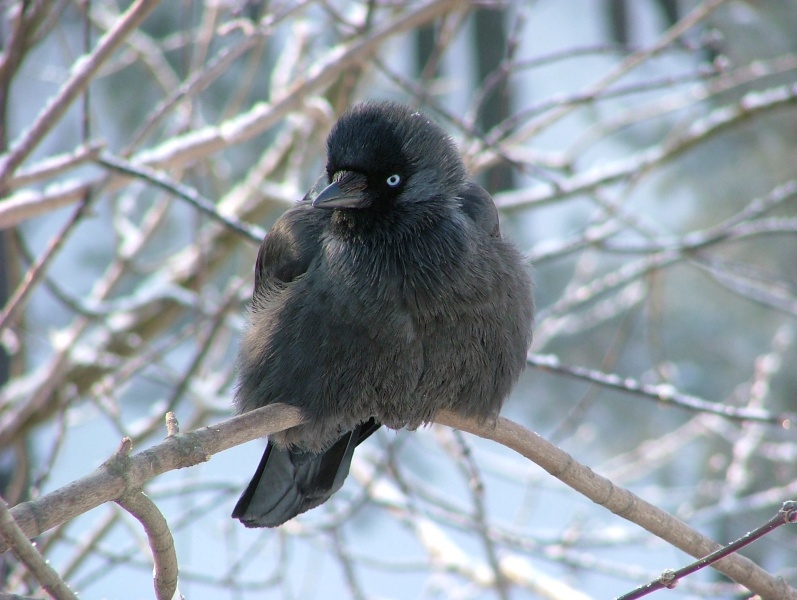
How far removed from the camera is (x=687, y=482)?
8086 millimetres

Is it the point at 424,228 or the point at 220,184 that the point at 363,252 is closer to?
the point at 424,228

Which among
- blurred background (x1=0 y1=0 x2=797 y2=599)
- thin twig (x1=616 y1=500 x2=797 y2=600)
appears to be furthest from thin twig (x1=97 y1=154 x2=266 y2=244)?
thin twig (x1=616 y1=500 x2=797 y2=600)

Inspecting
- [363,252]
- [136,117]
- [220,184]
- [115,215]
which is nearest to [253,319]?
[363,252]

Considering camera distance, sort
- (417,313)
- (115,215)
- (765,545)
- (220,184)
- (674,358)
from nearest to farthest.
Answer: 1. (417,313)
2. (115,215)
3. (220,184)
4. (765,545)
5. (674,358)

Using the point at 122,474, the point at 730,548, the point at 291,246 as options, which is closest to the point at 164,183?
the point at 291,246

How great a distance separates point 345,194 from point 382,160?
197mm

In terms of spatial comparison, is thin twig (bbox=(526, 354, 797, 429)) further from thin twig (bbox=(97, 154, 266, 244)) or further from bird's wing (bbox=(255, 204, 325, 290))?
thin twig (bbox=(97, 154, 266, 244))

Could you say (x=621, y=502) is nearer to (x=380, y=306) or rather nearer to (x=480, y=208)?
(x=380, y=306)

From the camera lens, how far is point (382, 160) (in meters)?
3.15

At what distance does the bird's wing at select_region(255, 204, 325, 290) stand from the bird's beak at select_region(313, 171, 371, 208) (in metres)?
0.22

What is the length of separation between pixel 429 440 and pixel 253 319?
365 centimetres

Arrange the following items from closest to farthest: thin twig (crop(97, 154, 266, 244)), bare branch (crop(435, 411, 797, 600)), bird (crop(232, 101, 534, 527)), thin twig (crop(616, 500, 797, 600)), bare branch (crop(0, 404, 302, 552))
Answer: bare branch (crop(0, 404, 302, 552)) → thin twig (crop(616, 500, 797, 600)) → bare branch (crop(435, 411, 797, 600)) → bird (crop(232, 101, 534, 527)) → thin twig (crop(97, 154, 266, 244))

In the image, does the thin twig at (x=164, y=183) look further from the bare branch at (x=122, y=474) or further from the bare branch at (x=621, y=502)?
the bare branch at (x=621, y=502)

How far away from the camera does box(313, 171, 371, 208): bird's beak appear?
119 inches
